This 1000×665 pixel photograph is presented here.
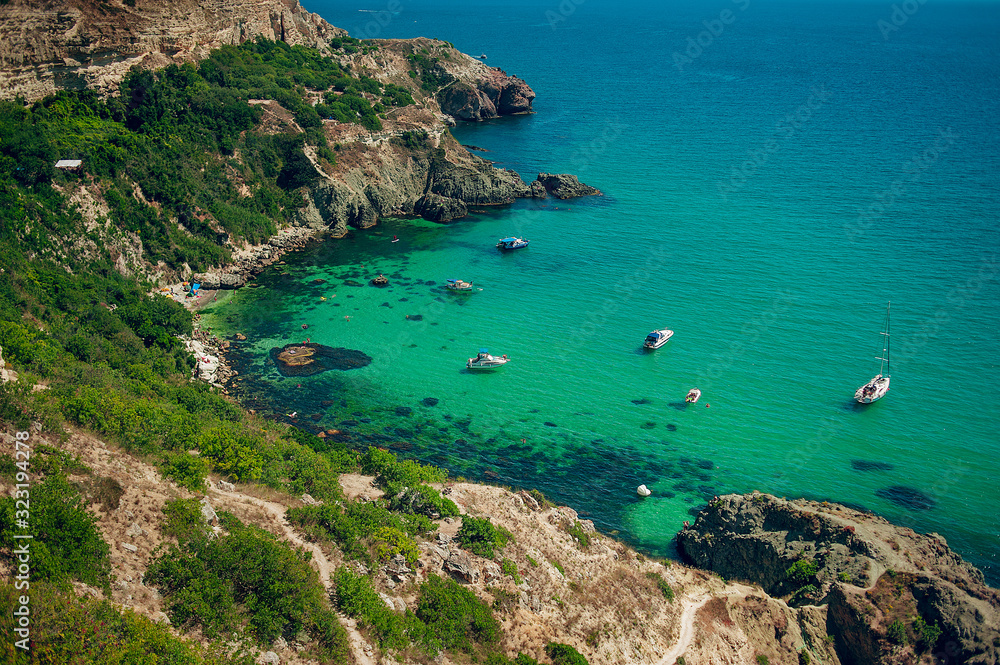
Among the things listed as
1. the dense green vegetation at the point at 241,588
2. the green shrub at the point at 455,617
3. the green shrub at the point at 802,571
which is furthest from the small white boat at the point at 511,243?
the dense green vegetation at the point at 241,588

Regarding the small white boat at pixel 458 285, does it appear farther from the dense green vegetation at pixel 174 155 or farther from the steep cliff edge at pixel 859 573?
the steep cliff edge at pixel 859 573

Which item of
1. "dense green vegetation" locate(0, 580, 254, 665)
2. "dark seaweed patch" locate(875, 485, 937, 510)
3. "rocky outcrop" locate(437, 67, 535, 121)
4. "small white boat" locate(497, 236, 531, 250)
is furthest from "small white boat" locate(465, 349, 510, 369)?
"rocky outcrop" locate(437, 67, 535, 121)

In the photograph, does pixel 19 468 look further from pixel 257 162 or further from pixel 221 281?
pixel 257 162

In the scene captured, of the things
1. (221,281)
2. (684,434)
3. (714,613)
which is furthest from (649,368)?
(221,281)

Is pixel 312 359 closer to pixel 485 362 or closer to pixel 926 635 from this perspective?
pixel 485 362

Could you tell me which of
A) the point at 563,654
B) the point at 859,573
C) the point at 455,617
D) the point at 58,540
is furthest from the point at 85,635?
the point at 859,573
